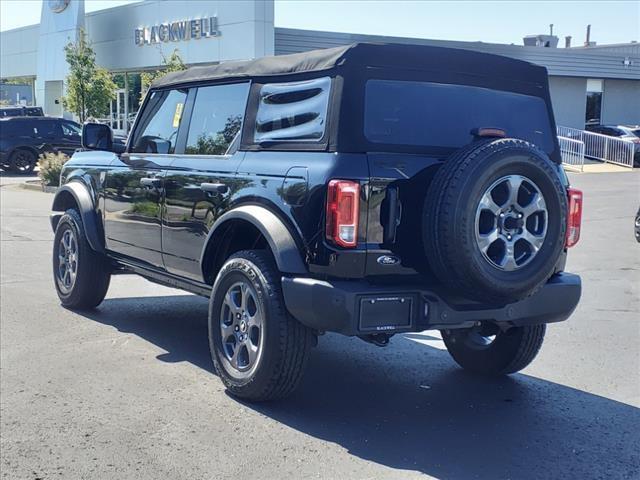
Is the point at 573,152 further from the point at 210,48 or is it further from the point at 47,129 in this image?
the point at 47,129

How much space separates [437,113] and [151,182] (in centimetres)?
235

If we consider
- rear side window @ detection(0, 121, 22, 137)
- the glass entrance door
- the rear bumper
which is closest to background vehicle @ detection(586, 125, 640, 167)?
the glass entrance door

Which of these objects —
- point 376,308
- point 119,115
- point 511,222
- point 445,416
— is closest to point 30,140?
point 119,115

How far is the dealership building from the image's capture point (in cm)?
2853

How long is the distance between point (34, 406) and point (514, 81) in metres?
3.63

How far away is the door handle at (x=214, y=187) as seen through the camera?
205 inches

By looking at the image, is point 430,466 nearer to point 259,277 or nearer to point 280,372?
point 280,372

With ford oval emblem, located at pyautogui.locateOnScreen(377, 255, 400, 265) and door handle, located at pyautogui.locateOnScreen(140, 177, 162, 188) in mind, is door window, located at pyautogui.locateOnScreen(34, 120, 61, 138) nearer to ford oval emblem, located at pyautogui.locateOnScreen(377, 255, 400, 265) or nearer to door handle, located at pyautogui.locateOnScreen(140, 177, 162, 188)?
door handle, located at pyautogui.locateOnScreen(140, 177, 162, 188)

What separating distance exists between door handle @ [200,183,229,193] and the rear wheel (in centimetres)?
2142

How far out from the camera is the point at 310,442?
4402 mm

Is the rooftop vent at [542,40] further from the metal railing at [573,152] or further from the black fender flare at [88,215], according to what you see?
the black fender flare at [88,215]

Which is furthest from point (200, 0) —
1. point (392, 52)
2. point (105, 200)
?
point (392, 52)

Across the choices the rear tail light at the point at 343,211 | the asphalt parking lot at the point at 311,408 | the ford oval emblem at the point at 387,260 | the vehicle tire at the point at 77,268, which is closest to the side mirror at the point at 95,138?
the vehicle tire at the point at 77,268

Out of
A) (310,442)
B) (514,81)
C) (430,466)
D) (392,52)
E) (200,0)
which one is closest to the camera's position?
(430,466)
